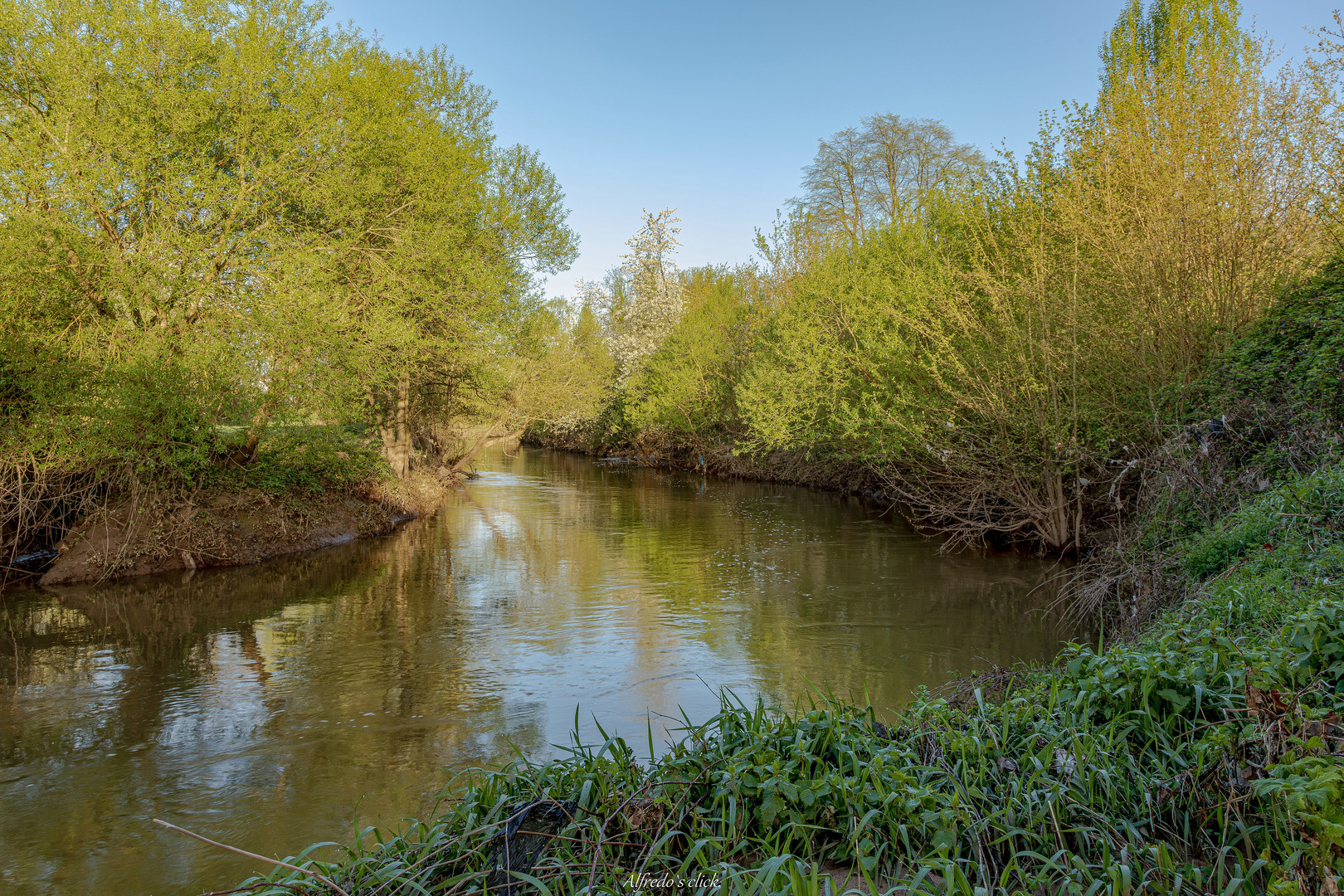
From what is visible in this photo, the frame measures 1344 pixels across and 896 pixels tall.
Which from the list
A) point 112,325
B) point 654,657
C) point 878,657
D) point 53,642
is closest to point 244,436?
point 112,325

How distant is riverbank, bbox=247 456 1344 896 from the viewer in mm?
2955

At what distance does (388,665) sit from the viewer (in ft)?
29.8

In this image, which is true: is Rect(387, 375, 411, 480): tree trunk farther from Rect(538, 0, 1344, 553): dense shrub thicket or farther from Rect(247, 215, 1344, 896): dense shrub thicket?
Rect(247, 215, 1344, 896): dense shrub thicket

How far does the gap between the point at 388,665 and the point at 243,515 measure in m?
8.21

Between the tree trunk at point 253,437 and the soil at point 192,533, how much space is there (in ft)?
2.16

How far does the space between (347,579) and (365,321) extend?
6.14 meters

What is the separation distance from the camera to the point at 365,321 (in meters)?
17.0

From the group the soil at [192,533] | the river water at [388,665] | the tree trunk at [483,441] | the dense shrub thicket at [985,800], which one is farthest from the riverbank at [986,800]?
the tree trunk at [483,441]

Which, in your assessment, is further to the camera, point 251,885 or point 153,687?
point 153,687

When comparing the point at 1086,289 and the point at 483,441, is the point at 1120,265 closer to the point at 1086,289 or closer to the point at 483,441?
the point at 1086,289

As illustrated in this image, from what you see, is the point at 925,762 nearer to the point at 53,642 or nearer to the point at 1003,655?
the point at 1003,655

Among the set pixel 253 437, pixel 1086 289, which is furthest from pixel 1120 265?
pixel 253 437

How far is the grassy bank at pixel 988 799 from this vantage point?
9.70ft

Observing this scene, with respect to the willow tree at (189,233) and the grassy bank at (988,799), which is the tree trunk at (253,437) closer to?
the willow tree at (189,233)
